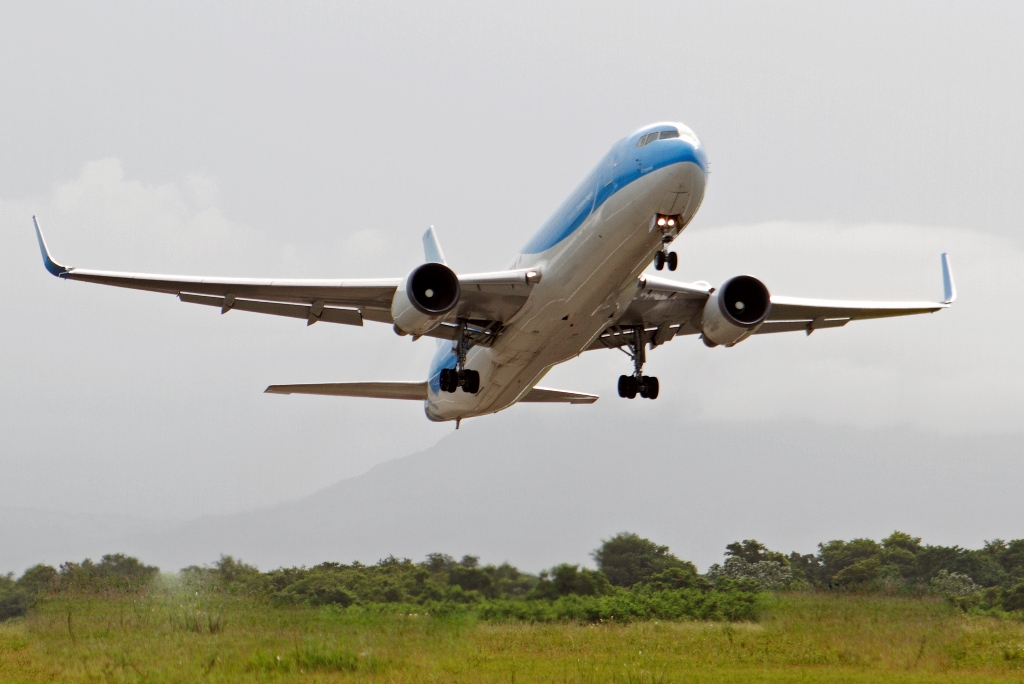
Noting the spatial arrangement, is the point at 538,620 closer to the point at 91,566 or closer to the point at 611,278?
the point at 611,278

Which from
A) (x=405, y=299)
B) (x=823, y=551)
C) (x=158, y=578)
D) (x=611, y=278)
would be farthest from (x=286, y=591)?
(x=823, y=551)

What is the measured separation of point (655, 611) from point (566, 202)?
475 inches

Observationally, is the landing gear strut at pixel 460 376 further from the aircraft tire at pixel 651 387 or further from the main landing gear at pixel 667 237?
the main landing gear at pixel 667 237

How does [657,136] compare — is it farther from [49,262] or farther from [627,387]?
[49,262]

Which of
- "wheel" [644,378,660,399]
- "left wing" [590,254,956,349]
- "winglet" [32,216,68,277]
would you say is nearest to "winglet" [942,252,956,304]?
"left wing" [590,254,956,349]

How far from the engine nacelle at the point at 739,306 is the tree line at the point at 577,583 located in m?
5.88

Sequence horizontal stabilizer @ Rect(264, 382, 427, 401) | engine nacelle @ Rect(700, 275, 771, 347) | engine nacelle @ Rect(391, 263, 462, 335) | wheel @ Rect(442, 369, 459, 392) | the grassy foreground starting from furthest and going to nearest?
horizontal stabilizer @ Rect(264, 382, 427, 401)
wheel @ Rect(442, 369, 459, 392)
engine nacelle @ Rect(700, 275, 771, 347)
engine nacelle @ Rect(391, 263, 462, 335)
the grassy foreground

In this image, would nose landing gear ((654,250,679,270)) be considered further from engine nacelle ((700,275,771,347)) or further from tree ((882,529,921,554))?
tree ((882,529,921,554))

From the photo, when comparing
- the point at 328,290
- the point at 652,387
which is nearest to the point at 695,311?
the point at 652,387

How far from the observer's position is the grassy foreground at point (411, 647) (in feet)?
57.1

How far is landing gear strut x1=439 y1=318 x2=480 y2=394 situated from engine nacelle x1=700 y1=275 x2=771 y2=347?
611 cm

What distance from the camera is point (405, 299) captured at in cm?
2183

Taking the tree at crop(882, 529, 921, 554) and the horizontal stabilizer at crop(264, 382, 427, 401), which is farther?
the tree at crop(882, 529, 921, 554)

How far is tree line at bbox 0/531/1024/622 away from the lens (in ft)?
68.1
